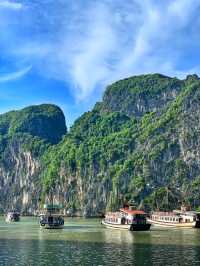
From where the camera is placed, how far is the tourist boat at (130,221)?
118188 millimetres

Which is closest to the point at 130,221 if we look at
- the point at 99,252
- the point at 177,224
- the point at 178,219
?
the point at 177,224

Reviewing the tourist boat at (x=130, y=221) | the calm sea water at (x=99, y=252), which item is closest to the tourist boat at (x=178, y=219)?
the tourist boat at (x=130, y=221)

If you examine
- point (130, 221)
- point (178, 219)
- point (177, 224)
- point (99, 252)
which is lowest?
point (99, 252)

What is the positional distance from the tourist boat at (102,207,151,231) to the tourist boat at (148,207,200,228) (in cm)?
1273

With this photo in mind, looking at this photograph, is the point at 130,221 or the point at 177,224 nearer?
the point at 130,221

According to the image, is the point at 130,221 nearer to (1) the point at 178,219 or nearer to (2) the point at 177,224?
(2) the point at 177,224

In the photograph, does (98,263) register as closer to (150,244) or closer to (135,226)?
(150,244)

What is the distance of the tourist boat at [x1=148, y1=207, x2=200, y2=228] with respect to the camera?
428 ft

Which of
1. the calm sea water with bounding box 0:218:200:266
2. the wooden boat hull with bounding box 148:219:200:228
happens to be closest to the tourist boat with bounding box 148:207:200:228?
the wooden boat hull with bounding box 148:219:200:228

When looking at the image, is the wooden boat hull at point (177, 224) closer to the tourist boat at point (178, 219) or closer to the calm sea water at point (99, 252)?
the tourist boat at point (178, 219)

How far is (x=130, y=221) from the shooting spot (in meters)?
120

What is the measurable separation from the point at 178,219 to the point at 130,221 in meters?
21.9

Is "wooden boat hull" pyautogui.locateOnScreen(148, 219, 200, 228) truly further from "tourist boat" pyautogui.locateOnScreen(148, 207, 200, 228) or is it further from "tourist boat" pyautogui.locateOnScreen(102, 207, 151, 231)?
"tourist boat" pyautogui.locateOnScreen(102, 207, 151, 231)

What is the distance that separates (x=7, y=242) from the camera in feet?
293
